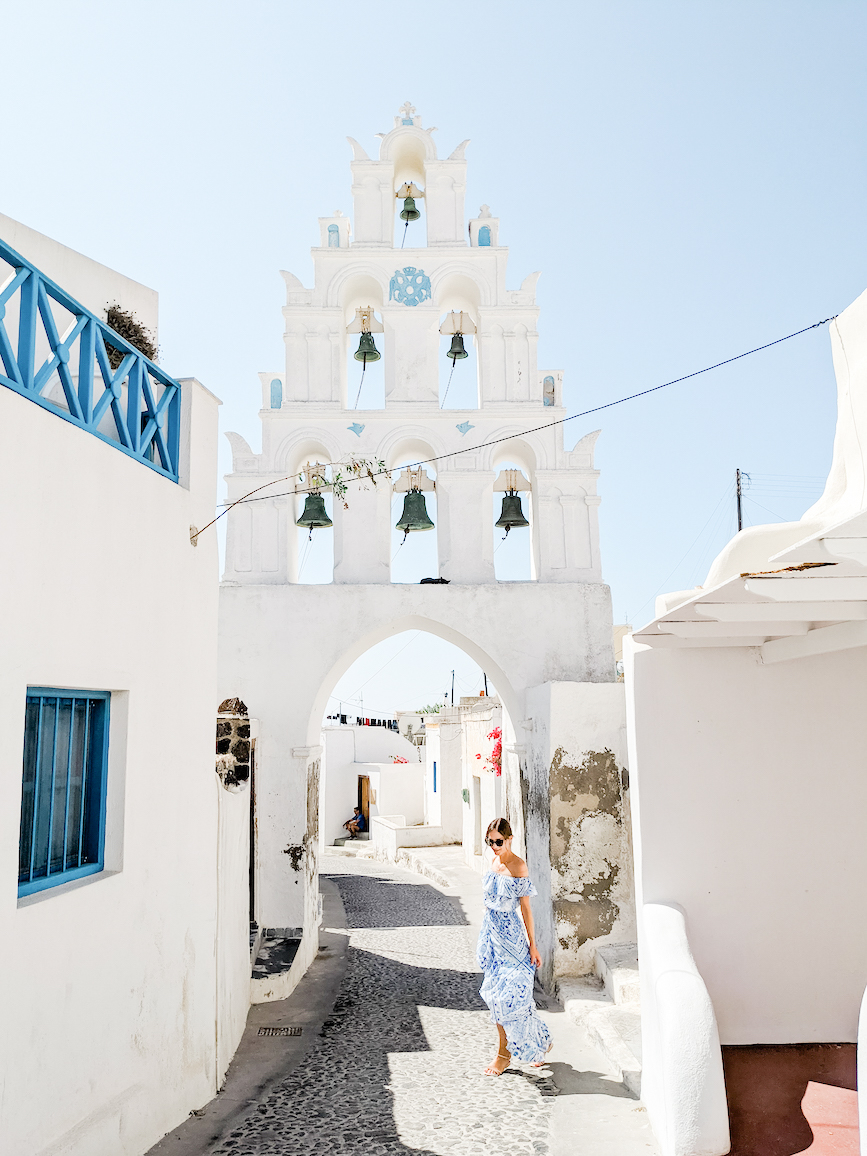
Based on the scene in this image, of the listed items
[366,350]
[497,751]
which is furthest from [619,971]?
[366,350]

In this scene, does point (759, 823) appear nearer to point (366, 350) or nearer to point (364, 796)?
point (366, 350)

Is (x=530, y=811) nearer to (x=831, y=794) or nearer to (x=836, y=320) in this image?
(x=831, y=794)

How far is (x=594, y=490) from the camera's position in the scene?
30.2ft

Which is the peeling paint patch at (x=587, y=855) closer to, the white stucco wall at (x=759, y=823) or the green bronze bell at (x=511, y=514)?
the white stucco wall at (x=759, y=823)

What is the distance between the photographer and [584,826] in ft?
24.5

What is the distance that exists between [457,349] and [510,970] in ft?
22.5

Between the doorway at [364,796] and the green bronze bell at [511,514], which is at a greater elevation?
the green bronze bell at [511,514]

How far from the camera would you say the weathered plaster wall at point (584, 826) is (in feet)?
24.0

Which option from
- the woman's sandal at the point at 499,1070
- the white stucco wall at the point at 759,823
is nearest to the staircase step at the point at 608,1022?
the woman's sandal at the point at 499,1070

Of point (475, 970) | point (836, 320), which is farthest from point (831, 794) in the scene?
point (475, 970)

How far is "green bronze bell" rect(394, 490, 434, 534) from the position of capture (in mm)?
9320

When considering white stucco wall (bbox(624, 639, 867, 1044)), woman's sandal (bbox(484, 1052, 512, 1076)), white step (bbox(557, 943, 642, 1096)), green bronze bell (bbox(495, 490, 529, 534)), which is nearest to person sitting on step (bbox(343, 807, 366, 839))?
green bronze bell (bbox(495, 490, 529, 534))

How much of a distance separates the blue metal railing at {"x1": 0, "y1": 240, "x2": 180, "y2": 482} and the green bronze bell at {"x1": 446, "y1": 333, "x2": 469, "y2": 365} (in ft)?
16.9

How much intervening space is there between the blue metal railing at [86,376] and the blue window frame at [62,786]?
125 cm
